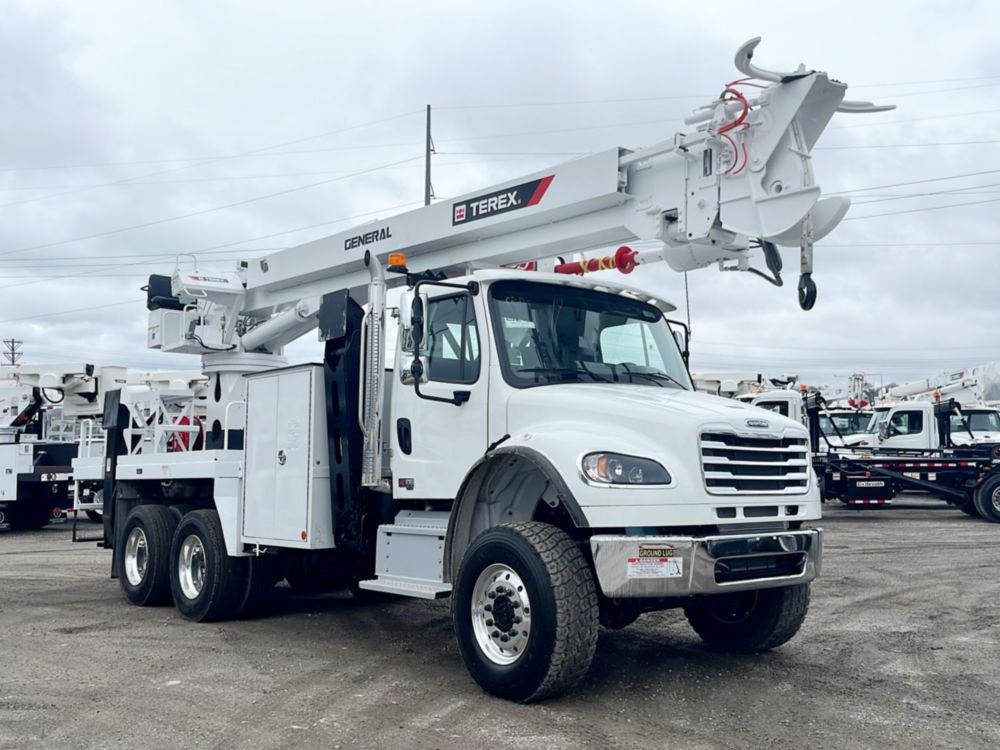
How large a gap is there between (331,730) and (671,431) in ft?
8.63

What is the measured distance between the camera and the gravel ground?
5.62 metres

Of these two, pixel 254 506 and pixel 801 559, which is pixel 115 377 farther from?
pixel 801 559

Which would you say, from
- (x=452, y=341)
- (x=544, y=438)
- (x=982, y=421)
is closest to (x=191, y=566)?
(x=452, y=341)

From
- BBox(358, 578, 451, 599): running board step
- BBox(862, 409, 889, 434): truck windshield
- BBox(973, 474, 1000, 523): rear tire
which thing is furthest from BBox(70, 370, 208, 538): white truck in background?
BBox(862, 409, 889, 434): truck windshield

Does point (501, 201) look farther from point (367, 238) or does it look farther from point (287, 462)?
point (287, 462)

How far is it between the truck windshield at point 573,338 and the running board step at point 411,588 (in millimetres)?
1517

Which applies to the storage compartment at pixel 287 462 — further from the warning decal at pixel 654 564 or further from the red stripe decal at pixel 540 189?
the warning decal at pixel 654 564

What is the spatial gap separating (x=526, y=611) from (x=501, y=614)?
0.20 meters

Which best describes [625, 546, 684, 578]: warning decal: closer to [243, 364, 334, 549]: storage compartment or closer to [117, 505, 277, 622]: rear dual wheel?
[243, 364, 334, 549]: storage compartment

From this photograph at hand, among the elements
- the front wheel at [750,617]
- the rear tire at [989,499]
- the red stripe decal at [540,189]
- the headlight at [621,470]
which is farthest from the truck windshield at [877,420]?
the headlight at [621,470]

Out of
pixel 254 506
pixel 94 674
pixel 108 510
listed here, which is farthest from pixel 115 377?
pixel 94 674

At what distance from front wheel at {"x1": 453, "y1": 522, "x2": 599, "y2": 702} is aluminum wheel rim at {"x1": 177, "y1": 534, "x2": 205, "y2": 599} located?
12.4 feet

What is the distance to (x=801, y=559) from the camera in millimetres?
6586

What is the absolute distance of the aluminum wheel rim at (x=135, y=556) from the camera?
1039 centimetres
